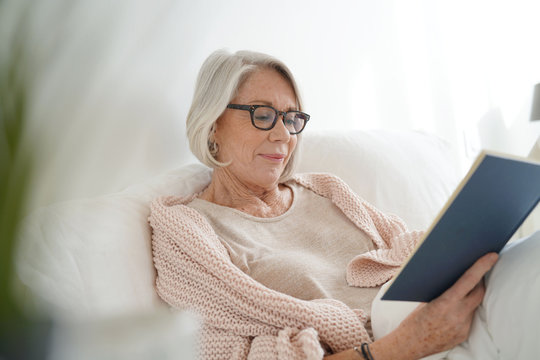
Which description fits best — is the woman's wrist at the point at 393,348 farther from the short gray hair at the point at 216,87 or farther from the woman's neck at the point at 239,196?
the short gray hair at the point at 216,87

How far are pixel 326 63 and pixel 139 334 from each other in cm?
200

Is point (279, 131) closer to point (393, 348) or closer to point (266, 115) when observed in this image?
point (266, 115)

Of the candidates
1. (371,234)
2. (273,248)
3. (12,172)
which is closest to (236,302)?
(273,248)

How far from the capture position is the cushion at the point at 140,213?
29cm

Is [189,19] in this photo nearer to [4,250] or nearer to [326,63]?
[4,250]

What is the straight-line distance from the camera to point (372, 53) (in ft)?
7.82

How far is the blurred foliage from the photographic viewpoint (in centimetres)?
23

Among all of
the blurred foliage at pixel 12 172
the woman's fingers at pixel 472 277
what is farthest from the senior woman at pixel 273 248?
the blurred foliage at pixel 12 172

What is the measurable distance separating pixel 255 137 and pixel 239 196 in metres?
0.18

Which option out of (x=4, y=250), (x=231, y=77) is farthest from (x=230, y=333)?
(x=4, y=250)

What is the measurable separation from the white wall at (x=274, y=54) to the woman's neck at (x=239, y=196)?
0.21 meters

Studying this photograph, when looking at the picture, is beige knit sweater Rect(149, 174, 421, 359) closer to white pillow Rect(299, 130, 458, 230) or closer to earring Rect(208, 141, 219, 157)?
earring Rect(208, 141, 219, 157)

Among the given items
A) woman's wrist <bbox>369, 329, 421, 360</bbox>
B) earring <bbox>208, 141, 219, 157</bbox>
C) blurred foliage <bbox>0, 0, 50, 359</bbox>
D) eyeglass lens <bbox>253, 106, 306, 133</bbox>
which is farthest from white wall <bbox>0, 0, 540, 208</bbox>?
woman's wrist <bbox>369, 329, 421, 360</bbox>

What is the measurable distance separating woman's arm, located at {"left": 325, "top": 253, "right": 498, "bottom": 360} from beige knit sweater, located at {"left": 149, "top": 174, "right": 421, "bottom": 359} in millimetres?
101
